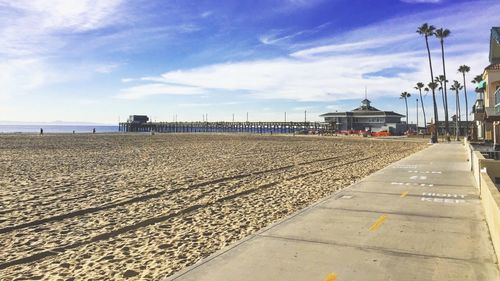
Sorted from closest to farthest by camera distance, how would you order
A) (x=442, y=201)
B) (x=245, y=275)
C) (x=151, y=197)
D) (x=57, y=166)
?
(x=245, y=275), (x=442, y=201), (x=151, y=197), (x=57, y=166)

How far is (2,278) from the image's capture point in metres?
5.46

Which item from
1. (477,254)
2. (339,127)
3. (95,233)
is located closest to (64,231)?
(95,233)

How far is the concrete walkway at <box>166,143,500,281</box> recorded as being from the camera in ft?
16.3

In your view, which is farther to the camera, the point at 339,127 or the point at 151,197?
the point at 339,127

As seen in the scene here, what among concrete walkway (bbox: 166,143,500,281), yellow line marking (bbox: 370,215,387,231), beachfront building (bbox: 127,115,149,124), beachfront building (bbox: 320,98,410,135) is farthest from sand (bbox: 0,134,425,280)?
beachfront building (bbox: 127,115,149,124)

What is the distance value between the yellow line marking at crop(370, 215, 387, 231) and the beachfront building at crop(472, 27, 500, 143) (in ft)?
36.8

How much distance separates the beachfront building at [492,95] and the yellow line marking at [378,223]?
11222 mm

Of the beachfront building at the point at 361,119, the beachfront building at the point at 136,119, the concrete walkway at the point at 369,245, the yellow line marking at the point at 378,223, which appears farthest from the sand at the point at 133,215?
the beachfront building at the point at 136,119

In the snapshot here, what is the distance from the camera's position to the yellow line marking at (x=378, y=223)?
707cm

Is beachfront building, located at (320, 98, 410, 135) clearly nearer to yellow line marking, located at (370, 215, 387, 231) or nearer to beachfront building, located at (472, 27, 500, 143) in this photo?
beachfront building, located at (472, 27, 500, 143)

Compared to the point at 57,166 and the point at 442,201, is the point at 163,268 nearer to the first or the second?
the point at 442,201

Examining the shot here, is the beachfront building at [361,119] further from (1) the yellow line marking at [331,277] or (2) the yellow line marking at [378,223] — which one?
(1) the yellow line marking at [331,277]

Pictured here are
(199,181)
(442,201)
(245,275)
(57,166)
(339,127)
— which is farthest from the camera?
(339,127)

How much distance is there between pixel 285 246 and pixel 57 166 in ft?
55.7
